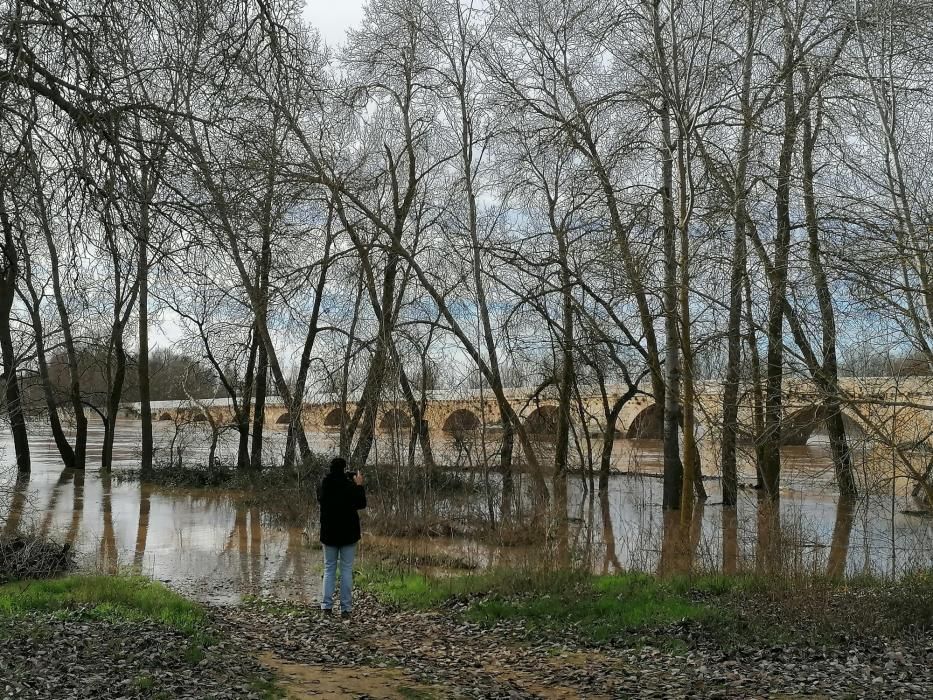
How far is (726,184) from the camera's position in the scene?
546 inches

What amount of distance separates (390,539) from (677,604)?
6.80 meters

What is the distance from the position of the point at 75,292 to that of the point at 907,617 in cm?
796

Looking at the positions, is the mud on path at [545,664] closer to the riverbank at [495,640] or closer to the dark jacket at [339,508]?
the riverbank at [495,640]

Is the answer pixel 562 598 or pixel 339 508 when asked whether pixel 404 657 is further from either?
pixel 562 598

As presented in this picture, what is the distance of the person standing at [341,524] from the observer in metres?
9.85

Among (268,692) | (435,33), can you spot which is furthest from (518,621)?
(435,33)

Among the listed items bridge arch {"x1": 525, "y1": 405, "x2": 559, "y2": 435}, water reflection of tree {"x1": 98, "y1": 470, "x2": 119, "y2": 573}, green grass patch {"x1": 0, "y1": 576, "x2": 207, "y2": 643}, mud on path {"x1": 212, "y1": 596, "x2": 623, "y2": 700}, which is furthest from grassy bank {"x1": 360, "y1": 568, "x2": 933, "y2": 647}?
bridge arch {"x1": 525, "y1": 405, "x2": 559, "y2": 435}

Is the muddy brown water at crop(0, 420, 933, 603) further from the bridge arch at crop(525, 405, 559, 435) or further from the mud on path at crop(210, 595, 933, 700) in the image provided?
the mud on path at crop(210, 595, 933, 700)

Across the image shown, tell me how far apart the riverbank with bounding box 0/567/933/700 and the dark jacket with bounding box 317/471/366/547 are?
2.91 feet

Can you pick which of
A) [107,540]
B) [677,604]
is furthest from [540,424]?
[677,604]

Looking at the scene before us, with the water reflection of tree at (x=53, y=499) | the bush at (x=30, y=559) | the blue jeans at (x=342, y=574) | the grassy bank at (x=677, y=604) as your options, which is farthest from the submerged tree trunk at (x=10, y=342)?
the grassy bank at (x=677, y=604)

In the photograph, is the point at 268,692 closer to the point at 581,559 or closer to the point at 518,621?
the point at 518,621

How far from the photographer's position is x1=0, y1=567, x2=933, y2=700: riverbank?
6.70 metres

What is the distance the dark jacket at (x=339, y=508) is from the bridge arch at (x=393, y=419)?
468 cm
